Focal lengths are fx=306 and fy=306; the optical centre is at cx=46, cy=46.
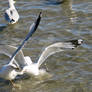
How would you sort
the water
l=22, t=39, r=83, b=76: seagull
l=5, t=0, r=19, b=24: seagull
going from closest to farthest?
l=22, t=39, r=83, b=76: seagull → the water → l=5, t=0, r=19, b=24: seagull

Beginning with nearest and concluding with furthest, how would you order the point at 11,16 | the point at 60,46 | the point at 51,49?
the point at 60,46, the point at 51,49, the point at 11,16

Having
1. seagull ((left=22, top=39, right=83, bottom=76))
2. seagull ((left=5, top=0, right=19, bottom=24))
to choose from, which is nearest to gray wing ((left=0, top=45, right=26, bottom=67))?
seagull ((left=22, top=39, right=83, bottom=76))

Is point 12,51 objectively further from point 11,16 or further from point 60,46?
point 11,16

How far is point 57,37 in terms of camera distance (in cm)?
897

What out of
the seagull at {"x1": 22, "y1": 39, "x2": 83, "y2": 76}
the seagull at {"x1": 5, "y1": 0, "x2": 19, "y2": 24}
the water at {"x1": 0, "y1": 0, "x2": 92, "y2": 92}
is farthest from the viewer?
the seagull at {"x1": 5, "y1": 0, "x2": 19, "y2": 24}

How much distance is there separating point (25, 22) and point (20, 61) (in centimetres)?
344

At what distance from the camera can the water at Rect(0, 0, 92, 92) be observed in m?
6.91

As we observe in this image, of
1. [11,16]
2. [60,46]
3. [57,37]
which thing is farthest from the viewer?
[11,16]

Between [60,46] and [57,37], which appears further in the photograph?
[57,37]

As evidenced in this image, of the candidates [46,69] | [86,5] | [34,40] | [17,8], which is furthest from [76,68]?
[17,8]

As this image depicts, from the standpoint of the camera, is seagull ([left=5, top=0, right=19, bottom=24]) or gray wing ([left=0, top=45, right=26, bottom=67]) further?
seagull ([left=5, top=0, right=19, bottom=24])

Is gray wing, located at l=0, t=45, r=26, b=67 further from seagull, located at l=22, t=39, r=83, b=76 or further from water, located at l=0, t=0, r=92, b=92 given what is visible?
water, located at l=0, t=0, r=92, b=92

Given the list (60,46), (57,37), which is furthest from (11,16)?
(60,46)

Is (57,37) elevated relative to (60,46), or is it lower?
lower
